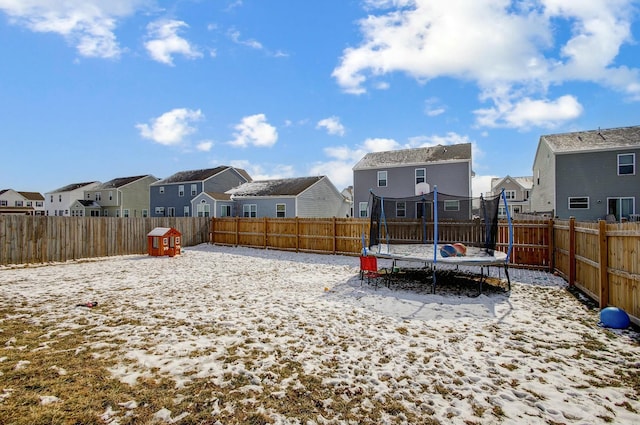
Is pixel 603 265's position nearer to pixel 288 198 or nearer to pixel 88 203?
pixel 288 198

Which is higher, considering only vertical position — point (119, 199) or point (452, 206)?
point (119, 199)

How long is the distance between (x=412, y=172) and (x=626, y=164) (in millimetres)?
12633

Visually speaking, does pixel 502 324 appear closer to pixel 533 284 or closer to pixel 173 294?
pixel 533 284

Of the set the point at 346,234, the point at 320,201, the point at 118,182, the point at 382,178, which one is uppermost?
the point at 118,182

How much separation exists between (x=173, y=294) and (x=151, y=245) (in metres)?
8.72

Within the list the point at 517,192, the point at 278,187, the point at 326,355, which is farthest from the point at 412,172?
the point at 517,192

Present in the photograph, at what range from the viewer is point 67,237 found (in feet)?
43.7

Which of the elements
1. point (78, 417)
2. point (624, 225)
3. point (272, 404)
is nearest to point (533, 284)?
point (624, 225)

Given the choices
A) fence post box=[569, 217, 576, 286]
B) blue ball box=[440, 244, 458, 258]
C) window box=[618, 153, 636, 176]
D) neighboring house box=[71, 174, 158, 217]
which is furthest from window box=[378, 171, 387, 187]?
neighboring house box=[71, 174, 158, 217]

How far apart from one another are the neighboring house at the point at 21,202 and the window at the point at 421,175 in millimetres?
65764

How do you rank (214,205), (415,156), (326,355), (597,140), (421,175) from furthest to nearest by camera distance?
(214,205) < (415,156) < (421,175) < (597,140) < (326,355)

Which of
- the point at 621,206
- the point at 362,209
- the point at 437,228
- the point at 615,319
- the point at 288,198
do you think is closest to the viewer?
the point at 615,319

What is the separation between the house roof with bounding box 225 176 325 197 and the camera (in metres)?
28.6

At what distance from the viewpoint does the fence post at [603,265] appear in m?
5.96
